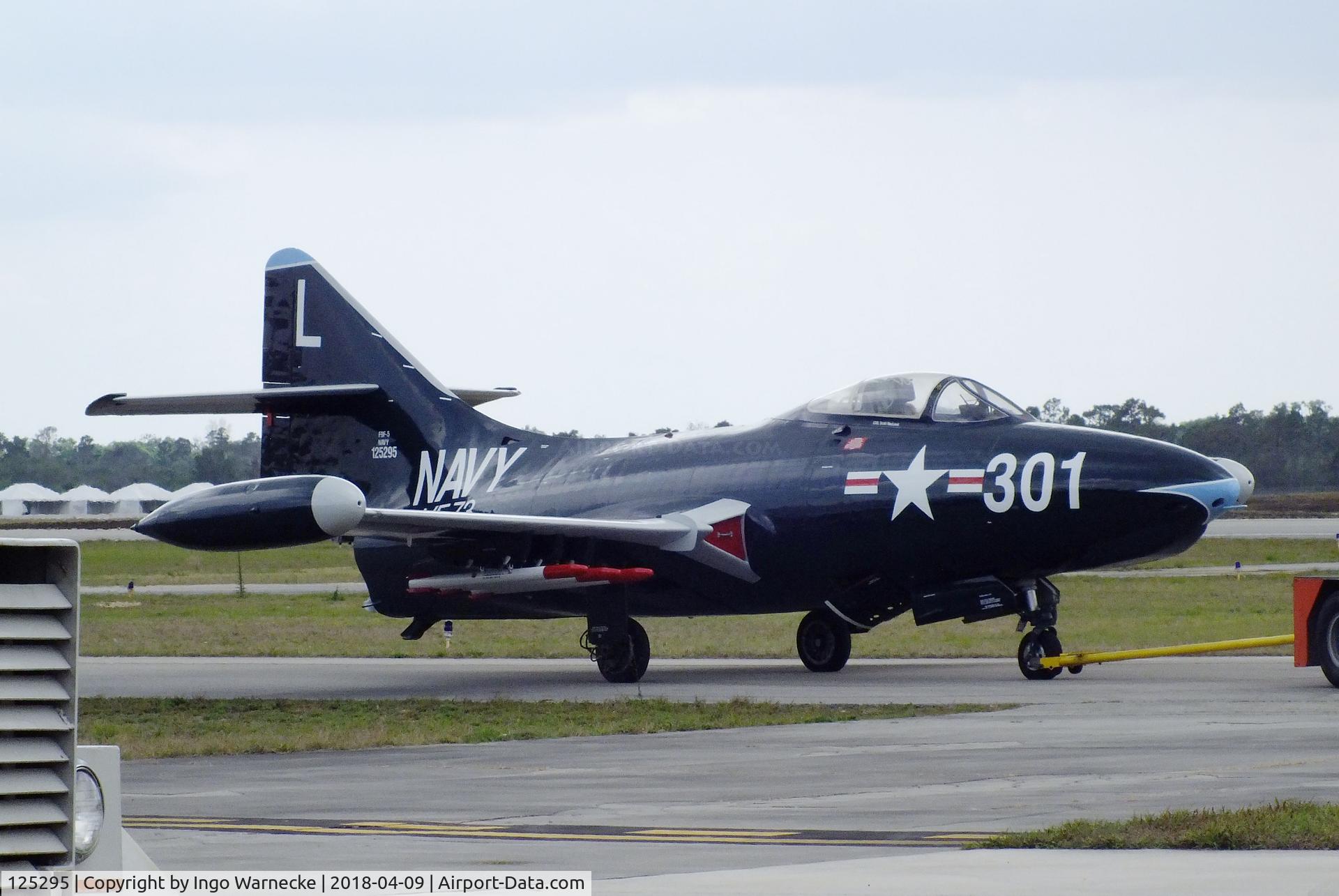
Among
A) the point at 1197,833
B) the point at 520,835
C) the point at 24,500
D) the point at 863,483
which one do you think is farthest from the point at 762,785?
the point at 24,500

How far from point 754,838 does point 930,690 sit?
1046 centimetres

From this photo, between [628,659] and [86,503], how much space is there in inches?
5361

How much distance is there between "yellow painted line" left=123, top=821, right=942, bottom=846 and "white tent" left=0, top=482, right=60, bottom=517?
14486 cm

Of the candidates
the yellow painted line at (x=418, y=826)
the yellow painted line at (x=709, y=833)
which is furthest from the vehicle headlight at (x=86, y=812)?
the yellow painted line at (x=418, y=826)

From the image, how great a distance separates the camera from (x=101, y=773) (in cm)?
519

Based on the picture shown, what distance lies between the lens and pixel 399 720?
1734cm

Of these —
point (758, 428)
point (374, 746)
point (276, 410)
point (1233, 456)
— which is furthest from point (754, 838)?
point (1233, 456)

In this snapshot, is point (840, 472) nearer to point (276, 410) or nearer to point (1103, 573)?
point (276, 410)

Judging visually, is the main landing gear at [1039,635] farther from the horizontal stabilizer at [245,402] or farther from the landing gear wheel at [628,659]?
the horizontal stabilizer at [245,402]

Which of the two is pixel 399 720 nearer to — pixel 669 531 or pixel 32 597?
pixel 669 531

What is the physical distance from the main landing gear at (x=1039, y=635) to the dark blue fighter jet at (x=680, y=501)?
32 millimetres

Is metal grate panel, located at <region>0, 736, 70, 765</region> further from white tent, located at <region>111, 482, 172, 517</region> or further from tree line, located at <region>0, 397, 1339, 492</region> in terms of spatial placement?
white tent, located at <region>111, 482, 172, 517</region>

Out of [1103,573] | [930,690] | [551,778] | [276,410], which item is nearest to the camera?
[551,778]

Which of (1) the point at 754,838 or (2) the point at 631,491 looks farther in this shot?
(2) the point at 631,491
